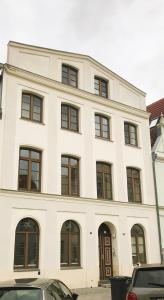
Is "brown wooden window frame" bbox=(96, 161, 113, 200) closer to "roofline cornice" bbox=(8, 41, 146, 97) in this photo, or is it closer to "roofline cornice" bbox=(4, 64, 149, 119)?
"roofline cornice" bbox=(4, 64, 149, 119)

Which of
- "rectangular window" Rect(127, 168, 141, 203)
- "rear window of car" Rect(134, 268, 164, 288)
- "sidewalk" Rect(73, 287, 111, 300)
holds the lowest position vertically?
"sidewalk" Rect(73, 287, 111, 300)

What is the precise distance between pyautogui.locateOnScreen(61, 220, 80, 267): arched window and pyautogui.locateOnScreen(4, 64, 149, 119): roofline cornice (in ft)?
24.1

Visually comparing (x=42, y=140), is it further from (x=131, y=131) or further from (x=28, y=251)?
(x=131, y=131)

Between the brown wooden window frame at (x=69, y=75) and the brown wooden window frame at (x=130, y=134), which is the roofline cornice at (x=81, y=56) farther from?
the brown wooden window frame at (x=130, y=134)

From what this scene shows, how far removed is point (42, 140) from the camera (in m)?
18.1

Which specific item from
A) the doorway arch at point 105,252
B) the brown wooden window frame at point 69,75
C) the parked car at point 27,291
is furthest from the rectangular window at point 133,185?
the parked car at point 27,291

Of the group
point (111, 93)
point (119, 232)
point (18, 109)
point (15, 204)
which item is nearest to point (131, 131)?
point (111, 93)

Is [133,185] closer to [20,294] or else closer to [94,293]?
[94,293]

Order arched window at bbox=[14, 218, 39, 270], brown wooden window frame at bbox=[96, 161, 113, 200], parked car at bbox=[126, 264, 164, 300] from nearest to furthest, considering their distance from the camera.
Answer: parked car at bbox=[126, 264, 164, 300] → arched window at bbox=[14, 218, 39, 270] → brown wooden window frame at bbox=[96, 161, 113, 200]

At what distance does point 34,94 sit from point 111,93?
5809 mm

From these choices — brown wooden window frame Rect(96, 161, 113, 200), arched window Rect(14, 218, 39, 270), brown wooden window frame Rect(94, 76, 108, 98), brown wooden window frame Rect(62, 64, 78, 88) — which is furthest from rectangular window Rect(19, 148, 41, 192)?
brown wooden window frame Rect(94, 76, 108, 98)

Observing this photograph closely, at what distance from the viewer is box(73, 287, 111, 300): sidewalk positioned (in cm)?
1470

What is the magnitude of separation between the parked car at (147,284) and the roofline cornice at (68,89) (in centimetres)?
1315

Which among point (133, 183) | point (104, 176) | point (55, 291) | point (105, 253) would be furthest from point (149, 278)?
point (133, 183)
